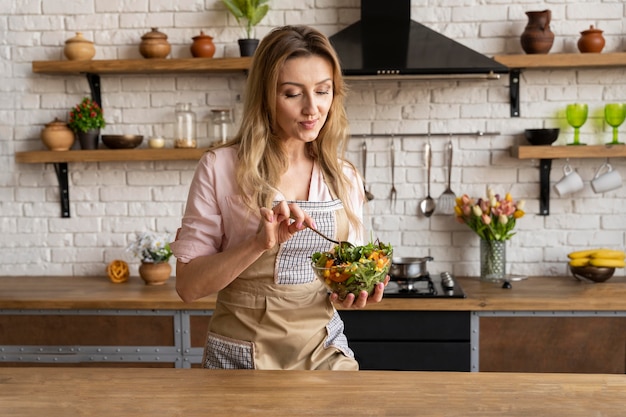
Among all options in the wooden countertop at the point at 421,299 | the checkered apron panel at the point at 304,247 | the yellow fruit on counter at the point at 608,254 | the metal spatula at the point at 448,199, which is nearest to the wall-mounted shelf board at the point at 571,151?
the metal spatula at the point at 448,199

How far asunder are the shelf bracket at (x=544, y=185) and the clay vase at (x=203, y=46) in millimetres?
1744

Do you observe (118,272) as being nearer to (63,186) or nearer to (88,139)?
(63,186)

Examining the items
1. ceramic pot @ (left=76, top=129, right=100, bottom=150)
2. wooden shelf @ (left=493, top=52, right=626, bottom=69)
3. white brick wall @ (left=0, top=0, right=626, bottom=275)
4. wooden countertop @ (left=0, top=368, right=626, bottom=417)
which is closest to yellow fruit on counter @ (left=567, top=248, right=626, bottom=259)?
white brick wall @ (left=0, top=0, right=626, bottom=275)

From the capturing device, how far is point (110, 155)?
3.86 meters

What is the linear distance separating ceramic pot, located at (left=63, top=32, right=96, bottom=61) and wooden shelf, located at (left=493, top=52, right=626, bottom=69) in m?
2.02

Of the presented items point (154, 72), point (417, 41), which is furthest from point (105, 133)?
point (417, 41)

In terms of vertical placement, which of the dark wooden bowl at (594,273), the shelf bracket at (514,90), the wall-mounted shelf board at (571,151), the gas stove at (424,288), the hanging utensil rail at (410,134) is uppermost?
the shelf bracket at (514,90)

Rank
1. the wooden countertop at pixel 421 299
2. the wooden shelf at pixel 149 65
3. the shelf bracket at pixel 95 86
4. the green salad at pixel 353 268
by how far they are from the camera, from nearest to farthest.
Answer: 1. the green salad at pixel 353 268
2. the wooden countertop at pixel 421 299
3. the wooden shelf at pixel 149 65
4. the shelf bracket at pixel 95 86

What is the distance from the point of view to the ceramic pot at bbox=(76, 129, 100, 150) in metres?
3.95

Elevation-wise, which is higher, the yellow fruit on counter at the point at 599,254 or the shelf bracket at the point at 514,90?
the shelf bracket at the point at 514,90

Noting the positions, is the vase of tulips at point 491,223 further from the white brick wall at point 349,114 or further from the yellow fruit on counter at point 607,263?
the yellow fruit on counter at point 607,263

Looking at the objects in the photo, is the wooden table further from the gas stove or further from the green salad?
the green salad

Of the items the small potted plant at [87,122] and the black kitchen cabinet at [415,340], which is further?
the small potted plant at [87,122]

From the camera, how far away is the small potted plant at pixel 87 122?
155 inches
